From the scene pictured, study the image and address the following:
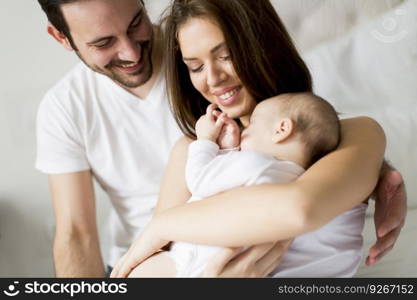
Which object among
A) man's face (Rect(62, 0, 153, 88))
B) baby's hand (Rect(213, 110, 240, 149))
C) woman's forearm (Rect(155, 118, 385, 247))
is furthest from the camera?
man's face (Rect(62, 0, 153, 88))

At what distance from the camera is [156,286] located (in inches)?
35.5

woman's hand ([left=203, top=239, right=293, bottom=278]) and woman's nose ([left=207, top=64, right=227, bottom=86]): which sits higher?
woman's nose ([left=207, top=64, right=227, bottom=86])

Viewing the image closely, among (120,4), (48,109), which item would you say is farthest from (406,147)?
(48,109)

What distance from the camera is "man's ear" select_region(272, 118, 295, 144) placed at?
774 mm

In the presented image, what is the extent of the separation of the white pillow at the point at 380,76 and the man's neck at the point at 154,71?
0.32 metres

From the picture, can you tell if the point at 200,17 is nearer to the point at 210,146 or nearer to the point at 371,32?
the point at 210,146

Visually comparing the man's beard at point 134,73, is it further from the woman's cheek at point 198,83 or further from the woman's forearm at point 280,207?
the woman's forearm at point 280,207

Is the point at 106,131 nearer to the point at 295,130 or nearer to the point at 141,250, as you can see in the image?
the point at 141,250

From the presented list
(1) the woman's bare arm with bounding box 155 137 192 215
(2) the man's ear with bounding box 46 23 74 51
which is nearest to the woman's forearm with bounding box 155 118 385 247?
(1) the woman's bare arm with bounding box 155 137 192 215

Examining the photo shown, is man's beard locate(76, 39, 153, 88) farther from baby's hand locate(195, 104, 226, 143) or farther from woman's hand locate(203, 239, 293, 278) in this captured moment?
woman's hand locate(203, 239, 293, 278)

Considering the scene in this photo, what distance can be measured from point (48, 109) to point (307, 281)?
0.67m

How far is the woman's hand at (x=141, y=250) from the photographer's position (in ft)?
2.79

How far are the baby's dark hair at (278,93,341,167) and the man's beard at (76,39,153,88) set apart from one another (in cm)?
37

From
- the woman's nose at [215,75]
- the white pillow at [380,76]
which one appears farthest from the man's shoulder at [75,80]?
the white pillow at [380,76]
